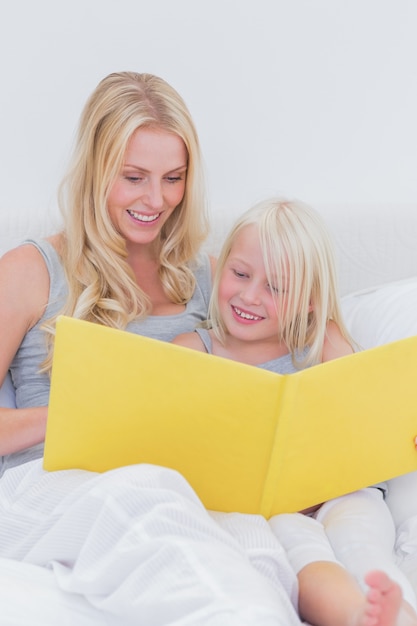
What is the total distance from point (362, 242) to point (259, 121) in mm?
381

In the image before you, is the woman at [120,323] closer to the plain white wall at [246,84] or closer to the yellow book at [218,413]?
the yellow book at [218,413]

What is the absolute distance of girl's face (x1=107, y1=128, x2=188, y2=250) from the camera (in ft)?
5.39

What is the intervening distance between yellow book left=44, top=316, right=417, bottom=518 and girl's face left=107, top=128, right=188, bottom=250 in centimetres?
48

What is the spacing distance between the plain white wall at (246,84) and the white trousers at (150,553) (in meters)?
0.89

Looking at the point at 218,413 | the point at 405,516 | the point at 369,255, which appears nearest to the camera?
the point at 218,413

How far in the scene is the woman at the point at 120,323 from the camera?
3.39 ft

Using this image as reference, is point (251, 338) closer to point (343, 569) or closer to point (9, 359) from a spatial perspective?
point (9, 359)

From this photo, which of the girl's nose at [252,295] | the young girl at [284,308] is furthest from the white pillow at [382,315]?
the girl's nose at [252,295]

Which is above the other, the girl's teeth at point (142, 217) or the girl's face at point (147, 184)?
the girl's face at point (147, 184)

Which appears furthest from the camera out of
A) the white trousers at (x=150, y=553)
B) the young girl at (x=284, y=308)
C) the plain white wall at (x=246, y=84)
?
the plain white wall at (x=246, y=84)

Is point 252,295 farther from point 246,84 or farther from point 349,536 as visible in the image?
point 246,84

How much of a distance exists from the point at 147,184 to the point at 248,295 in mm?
273

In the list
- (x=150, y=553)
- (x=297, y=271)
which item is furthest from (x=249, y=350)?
(x=150, y=553)

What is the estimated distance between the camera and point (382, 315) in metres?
1.88
